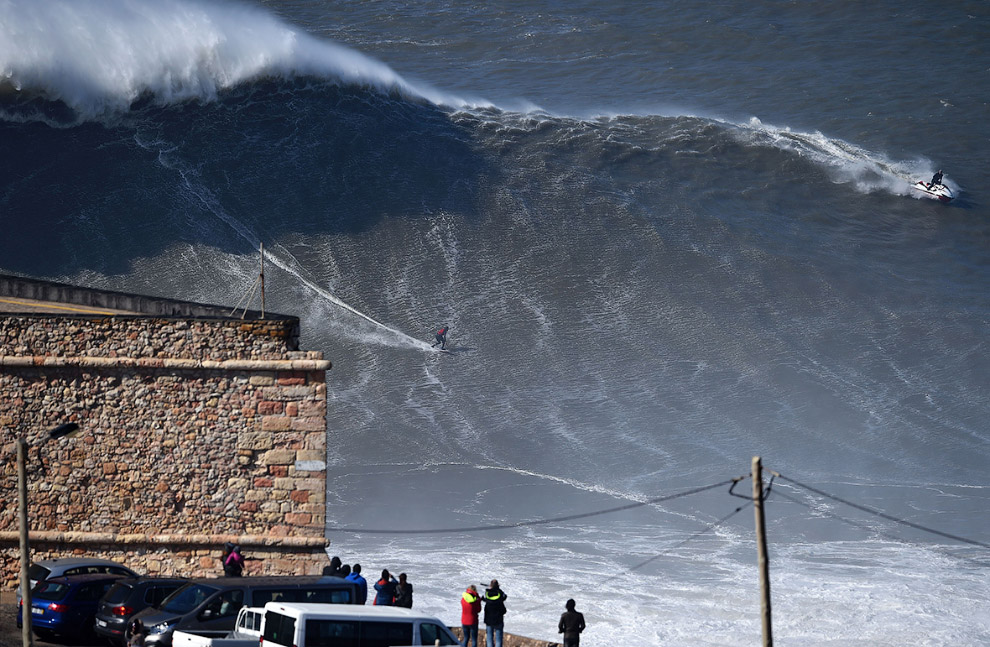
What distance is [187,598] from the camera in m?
Answer: 14.0

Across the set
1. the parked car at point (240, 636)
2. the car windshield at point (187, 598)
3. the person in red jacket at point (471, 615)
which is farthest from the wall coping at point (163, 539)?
the parked car at point (240, 636)

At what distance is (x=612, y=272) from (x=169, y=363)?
106 ft

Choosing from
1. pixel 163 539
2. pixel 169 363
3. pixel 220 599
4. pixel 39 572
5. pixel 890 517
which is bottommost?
pixel 220 599

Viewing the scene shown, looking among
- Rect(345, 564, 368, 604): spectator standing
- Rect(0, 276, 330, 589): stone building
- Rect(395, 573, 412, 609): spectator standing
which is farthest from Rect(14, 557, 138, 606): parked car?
Rect(395, 573, 412, 609): spectator standing

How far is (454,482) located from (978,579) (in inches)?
508

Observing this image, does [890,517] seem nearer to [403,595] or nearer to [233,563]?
[403,595]

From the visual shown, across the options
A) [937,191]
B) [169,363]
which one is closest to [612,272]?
[937,191]

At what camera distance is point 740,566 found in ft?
84.3

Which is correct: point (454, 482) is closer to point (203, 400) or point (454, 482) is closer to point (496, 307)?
point (496, 307)

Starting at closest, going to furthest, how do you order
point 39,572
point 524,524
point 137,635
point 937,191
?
point 137,635 → point 39,572 → point 524,524 → point 937,191

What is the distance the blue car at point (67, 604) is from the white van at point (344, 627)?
3336 mm

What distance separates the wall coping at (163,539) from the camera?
16.0 m

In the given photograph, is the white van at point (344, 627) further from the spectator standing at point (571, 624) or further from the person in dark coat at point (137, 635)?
the spectator standing at point (571, 624)

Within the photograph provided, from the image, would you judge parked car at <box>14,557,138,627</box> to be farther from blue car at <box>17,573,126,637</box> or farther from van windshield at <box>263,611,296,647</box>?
van windshield at <box>263,611,296,647</box>
